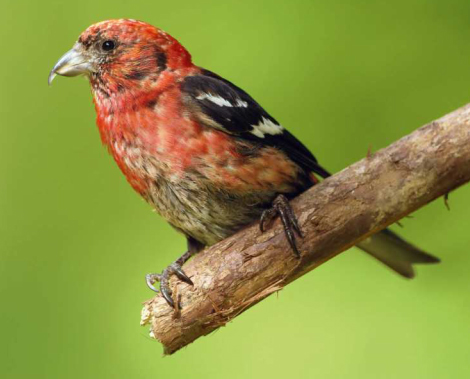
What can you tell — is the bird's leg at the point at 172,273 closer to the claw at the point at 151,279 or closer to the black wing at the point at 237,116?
the claw at the point at 151,279

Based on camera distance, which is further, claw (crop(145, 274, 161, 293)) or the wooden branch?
claw (crop(145, 274, 161, 293))

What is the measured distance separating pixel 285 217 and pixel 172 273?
475 millimetres

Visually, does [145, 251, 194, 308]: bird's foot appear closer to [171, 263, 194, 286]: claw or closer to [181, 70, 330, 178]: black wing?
[171, 263, 194, 286]: claw

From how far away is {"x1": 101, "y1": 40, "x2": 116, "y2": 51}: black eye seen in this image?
227 cm

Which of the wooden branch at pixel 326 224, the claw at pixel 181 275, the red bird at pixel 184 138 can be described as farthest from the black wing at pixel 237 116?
the claw at pixel 181 275

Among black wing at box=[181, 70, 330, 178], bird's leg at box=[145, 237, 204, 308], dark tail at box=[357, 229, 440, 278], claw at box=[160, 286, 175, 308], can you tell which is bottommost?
dark tail at box=[357, 229, 440, 278]

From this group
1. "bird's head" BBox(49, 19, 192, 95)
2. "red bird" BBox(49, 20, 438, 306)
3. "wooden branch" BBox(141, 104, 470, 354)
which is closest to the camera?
"wooden branch" BBox(141, 104, 470, 354)

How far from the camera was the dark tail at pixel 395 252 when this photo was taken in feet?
8.21

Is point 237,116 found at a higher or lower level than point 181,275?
higher

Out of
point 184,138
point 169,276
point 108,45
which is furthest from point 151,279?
point 108,45

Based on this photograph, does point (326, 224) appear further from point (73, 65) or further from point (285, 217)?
point (73, 65)

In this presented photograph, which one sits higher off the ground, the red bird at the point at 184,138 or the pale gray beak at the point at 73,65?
the pale gray beak at the point at 73,65

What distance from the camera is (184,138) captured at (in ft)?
6.96

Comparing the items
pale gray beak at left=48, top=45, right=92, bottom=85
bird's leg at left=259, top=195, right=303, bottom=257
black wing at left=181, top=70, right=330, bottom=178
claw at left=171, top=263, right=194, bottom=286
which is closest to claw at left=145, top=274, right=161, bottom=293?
claw at left=171, top=263, right=194, bottom=286
